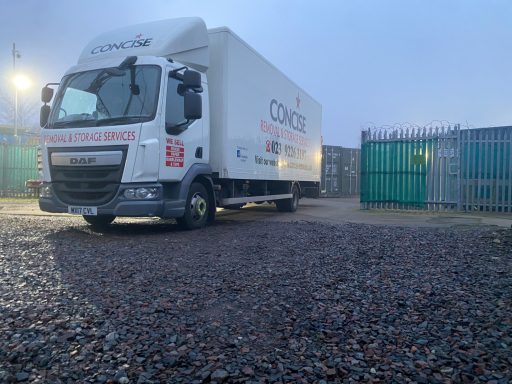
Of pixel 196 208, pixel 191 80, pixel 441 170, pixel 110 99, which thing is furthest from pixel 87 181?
pixel 441 170

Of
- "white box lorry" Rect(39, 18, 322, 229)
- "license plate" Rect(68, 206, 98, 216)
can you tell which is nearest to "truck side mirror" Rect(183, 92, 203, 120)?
"white box lorry" Rect(39, 18, 322, 229)

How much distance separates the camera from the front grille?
7.04m

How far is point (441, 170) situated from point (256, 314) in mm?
11262

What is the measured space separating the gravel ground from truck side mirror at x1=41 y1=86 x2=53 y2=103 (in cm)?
336

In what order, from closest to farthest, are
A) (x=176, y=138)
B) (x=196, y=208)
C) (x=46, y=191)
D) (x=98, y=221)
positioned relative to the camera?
1. (x=176, y=138)
2. (x=46, y=191)
3. (x=196, y=208)
4. (x=98, y=221)

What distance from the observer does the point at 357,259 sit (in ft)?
17.4

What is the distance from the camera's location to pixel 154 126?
705 centimetres

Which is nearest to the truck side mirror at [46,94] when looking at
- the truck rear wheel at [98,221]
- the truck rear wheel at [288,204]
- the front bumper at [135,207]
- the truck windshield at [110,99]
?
the truck windshield at [110,99]

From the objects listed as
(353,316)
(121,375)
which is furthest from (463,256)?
(121,375)

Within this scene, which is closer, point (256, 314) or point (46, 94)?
point (256, 314)

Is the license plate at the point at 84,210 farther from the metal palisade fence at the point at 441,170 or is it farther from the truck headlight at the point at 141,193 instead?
the metal palisade fence at the point at 441,170

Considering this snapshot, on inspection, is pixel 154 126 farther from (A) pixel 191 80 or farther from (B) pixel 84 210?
(B) pixel 84 210

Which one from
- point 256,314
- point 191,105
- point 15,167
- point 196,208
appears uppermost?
point 191,105

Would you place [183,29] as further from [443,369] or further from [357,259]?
[443,369]
